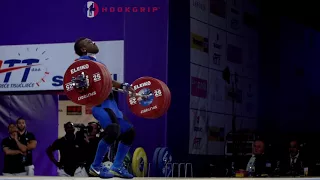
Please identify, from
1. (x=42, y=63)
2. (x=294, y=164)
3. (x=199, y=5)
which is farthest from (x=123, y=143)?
(x=199, y=5)

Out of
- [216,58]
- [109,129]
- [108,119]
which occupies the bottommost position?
[109,129]

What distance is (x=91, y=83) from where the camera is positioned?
7.65 m

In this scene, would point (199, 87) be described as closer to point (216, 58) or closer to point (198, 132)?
point (198, 132)

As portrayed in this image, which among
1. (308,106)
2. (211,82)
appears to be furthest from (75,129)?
(308,106)

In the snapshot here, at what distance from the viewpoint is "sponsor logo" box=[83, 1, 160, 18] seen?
12297 millimetres

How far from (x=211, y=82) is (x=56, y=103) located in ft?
10.1

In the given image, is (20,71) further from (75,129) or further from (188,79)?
(188,79)

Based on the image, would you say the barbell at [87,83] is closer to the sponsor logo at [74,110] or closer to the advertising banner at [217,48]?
the sponsor logo at [74,110]

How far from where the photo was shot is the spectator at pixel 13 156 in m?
11.8

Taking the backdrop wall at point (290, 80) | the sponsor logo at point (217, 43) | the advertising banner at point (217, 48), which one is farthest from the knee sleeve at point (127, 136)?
the backdrop wall at point (290, 80)

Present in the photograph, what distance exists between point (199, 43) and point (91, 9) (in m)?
2.13

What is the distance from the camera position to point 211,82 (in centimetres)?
1372

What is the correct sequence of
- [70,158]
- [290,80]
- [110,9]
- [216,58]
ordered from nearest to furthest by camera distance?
[70,158] < [110,9] < [216,58] < [290,80]

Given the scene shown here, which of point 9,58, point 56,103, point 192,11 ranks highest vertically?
point 192,11
